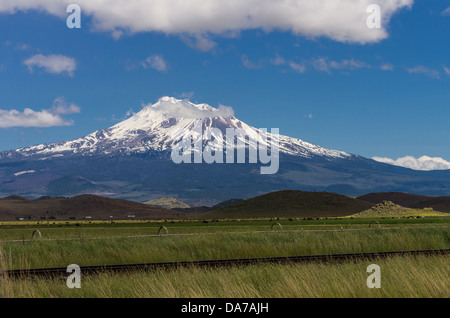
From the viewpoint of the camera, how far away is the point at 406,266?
17.5m

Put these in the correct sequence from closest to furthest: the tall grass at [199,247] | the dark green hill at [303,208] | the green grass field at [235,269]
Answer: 1. the green grass field at [235,269]
2. the tall grass at [199,247]
3. the dark green hill at [303,208]

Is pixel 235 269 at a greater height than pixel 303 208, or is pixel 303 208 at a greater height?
pixel 235 269

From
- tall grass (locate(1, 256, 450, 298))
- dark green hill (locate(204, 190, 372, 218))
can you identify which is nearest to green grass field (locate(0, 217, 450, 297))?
tall grass (locate(1, 256, 450, 298))

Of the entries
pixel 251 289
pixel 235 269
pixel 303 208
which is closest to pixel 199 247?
pixel 235 269

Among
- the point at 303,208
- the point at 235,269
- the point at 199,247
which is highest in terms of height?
the point at 235,269

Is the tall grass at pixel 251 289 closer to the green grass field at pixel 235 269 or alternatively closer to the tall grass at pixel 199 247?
the green grass field at pixel 235 269

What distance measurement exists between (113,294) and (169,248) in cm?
1428

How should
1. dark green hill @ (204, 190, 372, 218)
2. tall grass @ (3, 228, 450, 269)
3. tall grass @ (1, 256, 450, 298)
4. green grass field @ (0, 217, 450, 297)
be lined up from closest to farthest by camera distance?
tall grass @ (1, 256, 450, 298) → green grass field @ (0, 217, 450, 297) → tall grass @ (3, 228, 450, 269) → dark green hill @ (204, 190, 372, 218)

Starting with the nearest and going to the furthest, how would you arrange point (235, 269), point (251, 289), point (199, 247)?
point (251, 289) < point (235, 269) < point (199, 247)

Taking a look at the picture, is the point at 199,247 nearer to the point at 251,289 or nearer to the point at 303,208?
the point at 251,289

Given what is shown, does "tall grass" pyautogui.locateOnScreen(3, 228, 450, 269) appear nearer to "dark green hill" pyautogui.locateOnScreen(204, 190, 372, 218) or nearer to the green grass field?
the green grass field

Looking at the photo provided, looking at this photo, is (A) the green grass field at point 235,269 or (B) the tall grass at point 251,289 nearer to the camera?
(B) the tall grass at point 251,289

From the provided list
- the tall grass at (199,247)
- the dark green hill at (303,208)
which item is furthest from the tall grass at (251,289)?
the dark green hill at (303,208)
